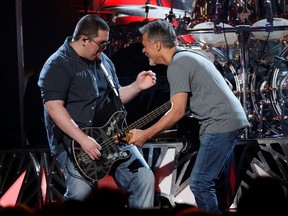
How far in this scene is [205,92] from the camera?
253 inches

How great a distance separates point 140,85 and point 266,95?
3.54m

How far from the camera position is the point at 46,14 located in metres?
10.0

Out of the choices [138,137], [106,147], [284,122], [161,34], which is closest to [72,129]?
[106,147]

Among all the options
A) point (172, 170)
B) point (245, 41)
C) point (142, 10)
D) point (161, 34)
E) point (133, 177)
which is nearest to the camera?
point (161, 34)

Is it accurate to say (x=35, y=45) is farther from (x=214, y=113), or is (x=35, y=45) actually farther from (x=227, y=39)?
(x=214, y=113)

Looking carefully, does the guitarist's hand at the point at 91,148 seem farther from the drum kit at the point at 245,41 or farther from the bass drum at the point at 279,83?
the bass drum at the point at 279,83

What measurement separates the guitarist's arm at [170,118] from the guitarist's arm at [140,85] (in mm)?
714

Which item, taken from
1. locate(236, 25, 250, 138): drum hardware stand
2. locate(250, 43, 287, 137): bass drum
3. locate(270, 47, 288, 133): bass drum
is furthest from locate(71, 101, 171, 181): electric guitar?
locate(270, 47, 288, 133): bass drum

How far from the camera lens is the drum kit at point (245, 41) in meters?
9.65

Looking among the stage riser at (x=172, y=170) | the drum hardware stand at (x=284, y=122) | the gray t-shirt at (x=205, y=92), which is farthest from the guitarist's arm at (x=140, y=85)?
the drum hardware stand at (x=284, y=122)

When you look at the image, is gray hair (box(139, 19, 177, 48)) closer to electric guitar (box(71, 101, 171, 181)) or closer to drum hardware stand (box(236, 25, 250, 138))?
electric guitar (box(71, 101, 171, 181))

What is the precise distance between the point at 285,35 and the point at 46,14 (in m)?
3.39

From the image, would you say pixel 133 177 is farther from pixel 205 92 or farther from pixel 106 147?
pixel 205 92

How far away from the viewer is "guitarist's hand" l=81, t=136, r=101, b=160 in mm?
6438
